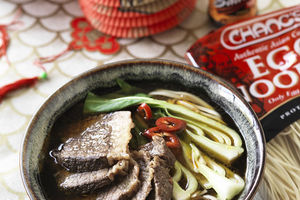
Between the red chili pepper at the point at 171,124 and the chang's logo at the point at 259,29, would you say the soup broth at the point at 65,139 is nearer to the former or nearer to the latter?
the red chili pepper at the point at 171,124

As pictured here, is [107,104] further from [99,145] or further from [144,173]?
[144,173]

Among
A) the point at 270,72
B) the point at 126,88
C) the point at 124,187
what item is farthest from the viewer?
the point at 270,72

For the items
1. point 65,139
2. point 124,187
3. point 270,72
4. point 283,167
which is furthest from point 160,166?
point 270,72

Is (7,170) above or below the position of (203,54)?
below

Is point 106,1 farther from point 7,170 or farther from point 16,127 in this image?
point 7,170

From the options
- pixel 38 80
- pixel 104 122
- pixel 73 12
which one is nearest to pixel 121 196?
pixel 104 122

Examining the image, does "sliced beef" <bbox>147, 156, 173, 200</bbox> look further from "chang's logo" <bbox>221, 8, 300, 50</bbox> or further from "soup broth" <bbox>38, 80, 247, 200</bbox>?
"chang's logo" <bbox>221, 8, 300, 50</bbox>

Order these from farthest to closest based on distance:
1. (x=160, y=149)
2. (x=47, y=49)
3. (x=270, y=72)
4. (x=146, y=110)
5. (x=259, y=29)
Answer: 1. (x=47, y=49)
2. (x=259, y=29)
3. (x=270, y=72)
4. (x=146, y=110)
5. (x=160, y=149)
